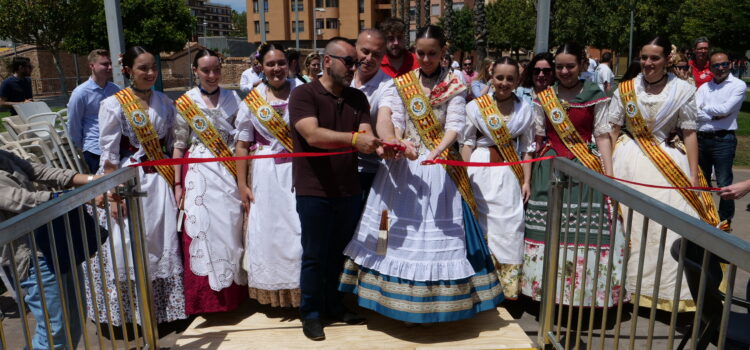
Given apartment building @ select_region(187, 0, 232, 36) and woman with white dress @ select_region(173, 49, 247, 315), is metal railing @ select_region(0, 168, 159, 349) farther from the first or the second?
apartment building @ select_region(187, 0, 232, 36)

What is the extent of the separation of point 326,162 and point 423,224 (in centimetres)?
67

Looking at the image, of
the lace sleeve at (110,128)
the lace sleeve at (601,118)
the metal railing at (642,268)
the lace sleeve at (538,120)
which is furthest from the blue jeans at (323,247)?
the lace sleeve at (601,118)

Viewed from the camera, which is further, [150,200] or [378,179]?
[150,200]

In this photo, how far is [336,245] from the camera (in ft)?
11.4

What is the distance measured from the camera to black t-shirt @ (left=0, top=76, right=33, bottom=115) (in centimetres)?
839

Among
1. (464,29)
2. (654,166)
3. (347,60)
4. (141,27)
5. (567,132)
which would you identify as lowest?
(654,166)

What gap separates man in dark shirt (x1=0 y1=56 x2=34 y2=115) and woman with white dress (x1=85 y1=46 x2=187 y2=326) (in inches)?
234

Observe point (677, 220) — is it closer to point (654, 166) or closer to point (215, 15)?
point (654, 166)

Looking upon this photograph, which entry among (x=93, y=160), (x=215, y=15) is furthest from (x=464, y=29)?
(x=215, y=15)

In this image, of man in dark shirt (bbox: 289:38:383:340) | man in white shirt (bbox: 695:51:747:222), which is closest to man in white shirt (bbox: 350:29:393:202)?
man in dark shirt (bbox: 289:38:383:340)

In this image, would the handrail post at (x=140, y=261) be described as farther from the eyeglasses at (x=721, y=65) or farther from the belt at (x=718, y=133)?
the eyeglasses at (x=721, y=65)

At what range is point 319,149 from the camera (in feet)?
10.4

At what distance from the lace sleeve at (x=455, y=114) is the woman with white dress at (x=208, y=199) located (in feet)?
4.81

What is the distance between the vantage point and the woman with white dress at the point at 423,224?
3.21 m
